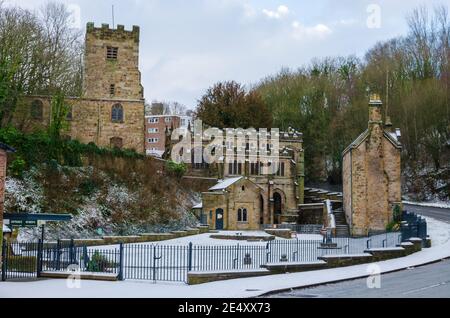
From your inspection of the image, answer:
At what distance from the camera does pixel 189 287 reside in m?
20.3

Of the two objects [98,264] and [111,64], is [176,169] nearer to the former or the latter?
[111,64]

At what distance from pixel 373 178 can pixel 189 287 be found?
26.1 m

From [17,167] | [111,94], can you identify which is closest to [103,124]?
[111,94]

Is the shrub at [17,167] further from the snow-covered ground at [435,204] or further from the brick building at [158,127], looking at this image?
the brick building at [158,127]

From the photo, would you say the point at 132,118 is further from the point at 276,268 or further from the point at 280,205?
the point at 276,268

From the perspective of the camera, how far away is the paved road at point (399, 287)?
17625 mm

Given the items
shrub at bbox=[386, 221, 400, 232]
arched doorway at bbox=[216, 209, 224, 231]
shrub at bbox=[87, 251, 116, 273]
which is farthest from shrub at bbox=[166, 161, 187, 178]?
shrub at bbox=[87, 251, 116, 273]

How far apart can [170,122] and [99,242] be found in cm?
7926

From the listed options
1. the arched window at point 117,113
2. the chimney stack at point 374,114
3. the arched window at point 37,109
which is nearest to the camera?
the chimney stack at point 374,114

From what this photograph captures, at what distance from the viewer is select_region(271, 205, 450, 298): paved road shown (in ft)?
57.8

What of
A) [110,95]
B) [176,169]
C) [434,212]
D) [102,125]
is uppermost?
[110,95]

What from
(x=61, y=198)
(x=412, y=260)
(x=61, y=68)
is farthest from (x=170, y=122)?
(x=412, y=260)

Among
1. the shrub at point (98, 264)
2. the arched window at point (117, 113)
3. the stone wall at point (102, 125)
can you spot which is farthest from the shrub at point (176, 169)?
the shrub at point (98, 264)

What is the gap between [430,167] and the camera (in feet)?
208
